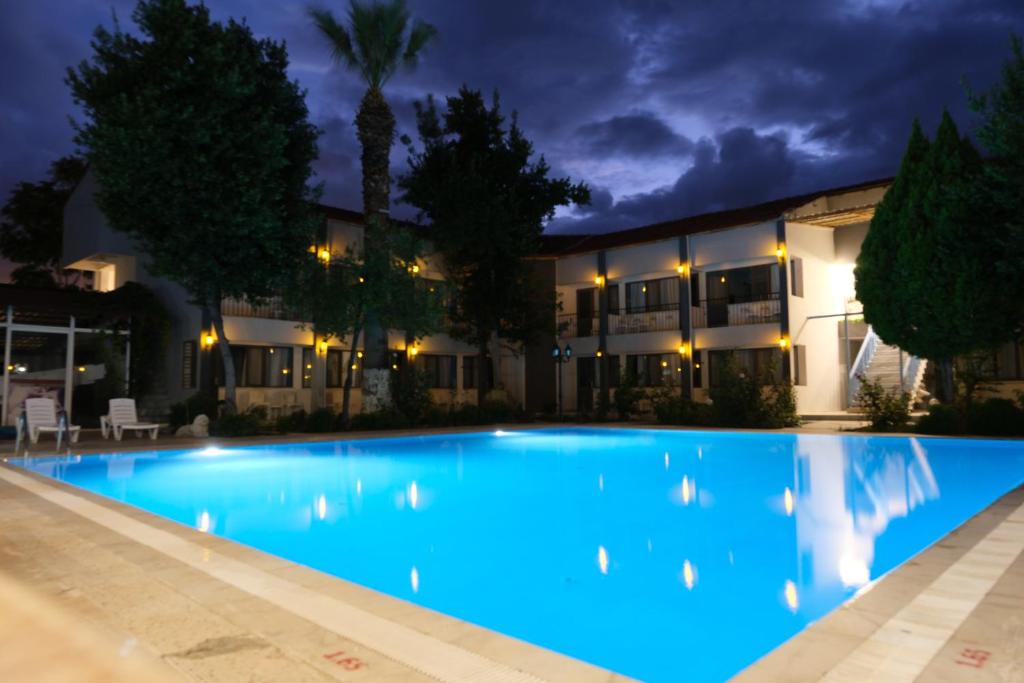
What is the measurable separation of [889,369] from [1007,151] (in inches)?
425

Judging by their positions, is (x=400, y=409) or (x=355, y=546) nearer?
(x=355, y=546)

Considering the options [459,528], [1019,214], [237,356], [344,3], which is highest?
[344,3]

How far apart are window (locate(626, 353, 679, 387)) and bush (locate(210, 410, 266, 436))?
14065mm

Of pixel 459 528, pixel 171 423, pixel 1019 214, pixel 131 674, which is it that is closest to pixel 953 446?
pixel 1019 214

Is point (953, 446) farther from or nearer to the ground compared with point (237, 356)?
nearer to the ground

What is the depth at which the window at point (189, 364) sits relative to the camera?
20.6m

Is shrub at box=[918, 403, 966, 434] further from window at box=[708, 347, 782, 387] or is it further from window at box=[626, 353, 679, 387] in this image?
window at box=[626, 353, 679, 387]

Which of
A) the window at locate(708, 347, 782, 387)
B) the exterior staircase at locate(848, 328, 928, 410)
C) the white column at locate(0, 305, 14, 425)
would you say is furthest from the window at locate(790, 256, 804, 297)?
the white column at locate(0, 305, 14, 425)

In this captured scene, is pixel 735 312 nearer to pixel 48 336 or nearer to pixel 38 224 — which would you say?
pixel 48 336

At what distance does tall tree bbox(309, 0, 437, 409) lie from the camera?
19.1 metres

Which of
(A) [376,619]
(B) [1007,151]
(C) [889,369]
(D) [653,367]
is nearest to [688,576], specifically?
(A) [376,619]

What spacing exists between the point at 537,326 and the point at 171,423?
1233 centimetres

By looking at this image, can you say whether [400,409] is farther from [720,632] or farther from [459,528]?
[720,632]

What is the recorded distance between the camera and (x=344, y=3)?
1914cm
